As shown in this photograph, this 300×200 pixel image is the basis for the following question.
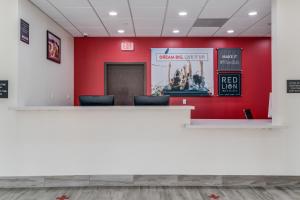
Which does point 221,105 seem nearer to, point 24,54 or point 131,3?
point 131,3

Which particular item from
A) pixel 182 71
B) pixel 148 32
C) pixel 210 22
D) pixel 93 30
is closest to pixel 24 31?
pixel 93 30

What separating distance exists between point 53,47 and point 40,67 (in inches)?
28.6

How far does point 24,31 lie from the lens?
13.3 feet

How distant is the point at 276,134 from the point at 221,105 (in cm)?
274

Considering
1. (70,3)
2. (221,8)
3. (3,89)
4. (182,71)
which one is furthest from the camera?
(182,71)

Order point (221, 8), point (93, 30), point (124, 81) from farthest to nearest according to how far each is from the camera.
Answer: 1. point (124, 81)
2. point (93, 30)
3. point (221, 8)

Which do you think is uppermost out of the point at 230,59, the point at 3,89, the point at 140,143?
the point at 230,59

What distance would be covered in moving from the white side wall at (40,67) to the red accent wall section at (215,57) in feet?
1.47

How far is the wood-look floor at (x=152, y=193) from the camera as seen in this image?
137 inches

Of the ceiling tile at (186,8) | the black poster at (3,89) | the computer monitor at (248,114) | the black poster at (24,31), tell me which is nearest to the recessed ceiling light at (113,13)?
the ceiling tile at (186,8)

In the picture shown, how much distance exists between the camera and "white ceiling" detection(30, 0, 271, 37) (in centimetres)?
436

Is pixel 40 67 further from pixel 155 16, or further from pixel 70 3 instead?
pixel 155 16

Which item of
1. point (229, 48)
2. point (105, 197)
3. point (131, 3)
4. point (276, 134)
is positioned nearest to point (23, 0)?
point (131, 3)

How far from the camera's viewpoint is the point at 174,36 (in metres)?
6.54
